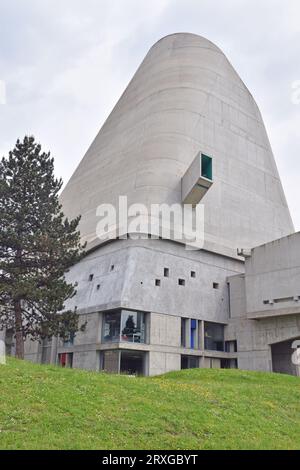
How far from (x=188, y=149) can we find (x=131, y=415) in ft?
95.5

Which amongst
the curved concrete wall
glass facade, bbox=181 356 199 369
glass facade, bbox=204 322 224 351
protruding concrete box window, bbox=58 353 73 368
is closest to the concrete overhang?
glass facade, bbox=204 322 224 351

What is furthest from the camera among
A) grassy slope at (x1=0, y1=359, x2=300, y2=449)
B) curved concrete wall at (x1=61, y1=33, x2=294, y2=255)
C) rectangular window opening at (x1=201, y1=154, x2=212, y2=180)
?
curved concrete wall at (x1=61, y1=33, x2=294, y2=255)

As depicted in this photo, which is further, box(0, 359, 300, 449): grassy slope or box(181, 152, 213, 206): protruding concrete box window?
box(181, 152, 213, 206): protruding concrete box window

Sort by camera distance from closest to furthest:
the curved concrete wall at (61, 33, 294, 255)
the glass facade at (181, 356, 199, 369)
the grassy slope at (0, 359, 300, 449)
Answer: the grassy slope at (0, 359, 300, 449) < the glass facade at (181, 356, 199, 369) < the curved concrete wall at (61, 33, 294, 255)

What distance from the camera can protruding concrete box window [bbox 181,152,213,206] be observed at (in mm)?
31062

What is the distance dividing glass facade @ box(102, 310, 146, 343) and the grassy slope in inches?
524

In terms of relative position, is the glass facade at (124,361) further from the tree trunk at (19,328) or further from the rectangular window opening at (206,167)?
the rectangular window opening at (206,167)

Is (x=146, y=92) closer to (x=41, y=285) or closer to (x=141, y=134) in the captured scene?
(x=141, y=134)

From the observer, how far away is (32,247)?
22062 millimetres

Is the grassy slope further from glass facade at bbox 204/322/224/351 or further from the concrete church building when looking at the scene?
glass facade at bbox 204/322/224/351

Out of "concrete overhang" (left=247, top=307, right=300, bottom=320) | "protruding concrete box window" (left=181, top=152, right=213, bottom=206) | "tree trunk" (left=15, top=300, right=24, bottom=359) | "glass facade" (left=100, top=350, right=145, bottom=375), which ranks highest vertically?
"protruding concrete box window" (left=181, top=152, right=213, bottom=206)
